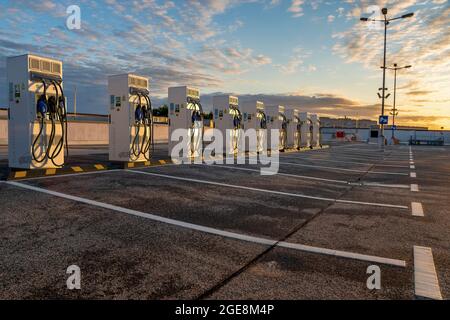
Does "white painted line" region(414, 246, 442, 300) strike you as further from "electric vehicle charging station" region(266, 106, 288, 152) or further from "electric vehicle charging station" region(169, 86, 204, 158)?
"electric vehicle charging station" region(266, 106, 288, 152)

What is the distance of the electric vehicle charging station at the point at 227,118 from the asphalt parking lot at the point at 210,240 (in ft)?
31.1

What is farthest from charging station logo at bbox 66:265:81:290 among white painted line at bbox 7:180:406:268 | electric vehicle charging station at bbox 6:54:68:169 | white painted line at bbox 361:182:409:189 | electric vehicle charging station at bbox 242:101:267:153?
electric vehicle charging station at bbox 242:101:267:153

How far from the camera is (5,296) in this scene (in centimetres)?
272

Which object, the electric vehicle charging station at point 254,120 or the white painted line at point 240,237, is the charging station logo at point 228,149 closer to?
the electric vehicle charging station at point 254,120

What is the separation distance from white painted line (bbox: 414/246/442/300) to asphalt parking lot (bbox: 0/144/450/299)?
4 centimetres

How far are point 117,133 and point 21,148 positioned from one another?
10.1 ft

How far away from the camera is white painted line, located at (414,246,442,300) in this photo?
298 centimetres

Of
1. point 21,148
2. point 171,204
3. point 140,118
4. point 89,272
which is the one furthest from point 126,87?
point 89,272

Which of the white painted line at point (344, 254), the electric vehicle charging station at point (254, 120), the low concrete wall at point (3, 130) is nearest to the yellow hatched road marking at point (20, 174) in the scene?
the white painted line at point (344, 254)

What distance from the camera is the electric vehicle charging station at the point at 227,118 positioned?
17.1 meters

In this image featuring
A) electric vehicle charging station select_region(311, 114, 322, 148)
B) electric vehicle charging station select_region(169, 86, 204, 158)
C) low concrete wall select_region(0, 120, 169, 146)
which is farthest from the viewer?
electric vehicle charging station select_region(311, 114, 322, 148)

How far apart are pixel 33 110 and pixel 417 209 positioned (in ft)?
27.8

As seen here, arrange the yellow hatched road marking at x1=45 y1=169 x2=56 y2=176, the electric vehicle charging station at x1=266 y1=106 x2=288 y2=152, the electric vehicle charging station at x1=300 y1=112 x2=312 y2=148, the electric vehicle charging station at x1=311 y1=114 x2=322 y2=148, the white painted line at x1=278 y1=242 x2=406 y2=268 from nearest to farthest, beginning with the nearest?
the white painted line at x1=278 y1=242 x2=406 y2=268, the yellow hatched road marking at x1=45 y1=169 x2=56 y2=176, the electric vehicle charging station at x1=266 y1=106 x2=288 y2=152, the electric vehicle charging station at x1=300 y1=112 x2=312 y2=148, the electric vehicle charging station at x1=311 y1=114 x2=322 y2=148

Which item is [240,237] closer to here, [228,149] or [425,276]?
[425,276]
